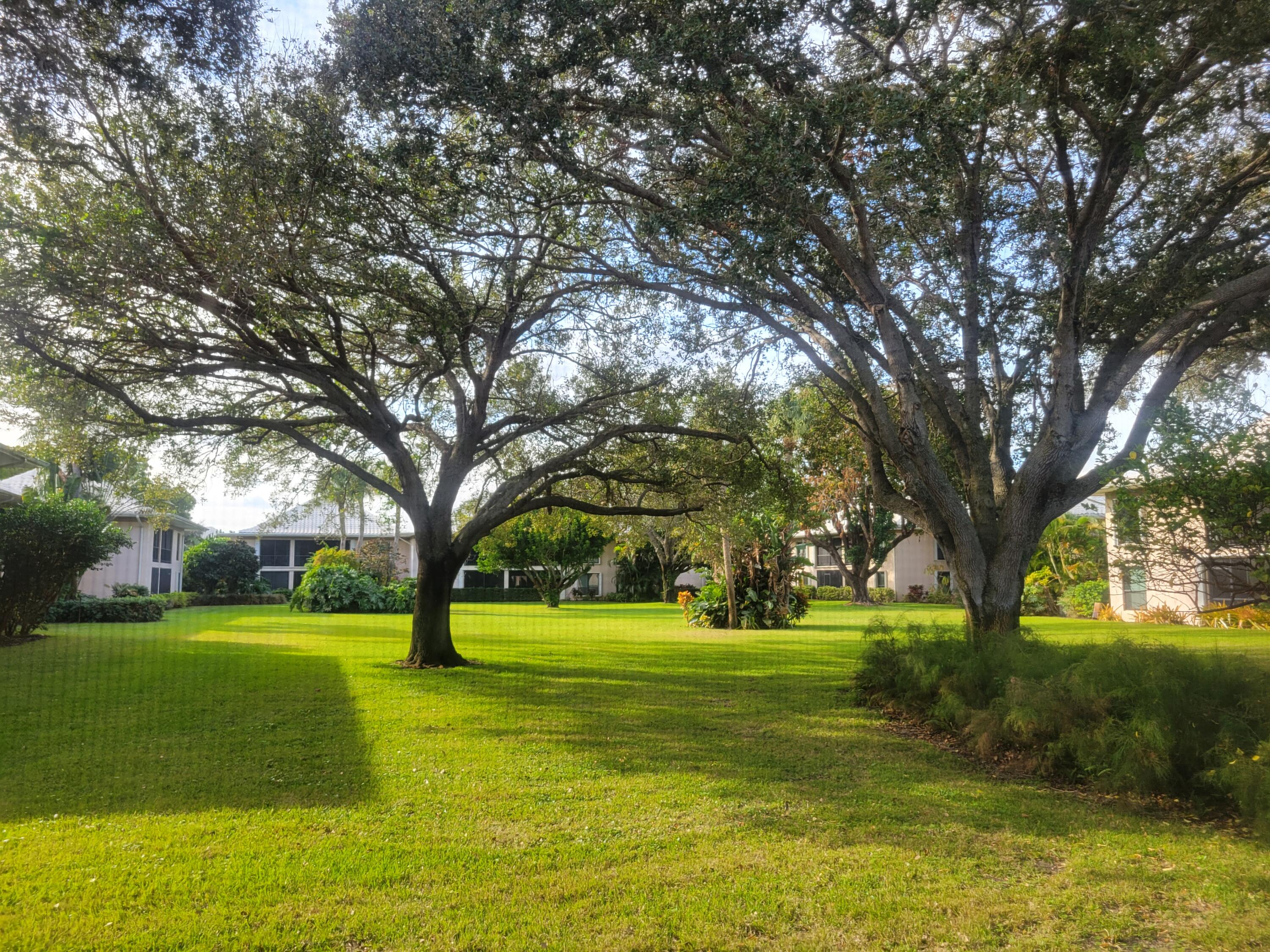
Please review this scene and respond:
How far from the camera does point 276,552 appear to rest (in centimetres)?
5525

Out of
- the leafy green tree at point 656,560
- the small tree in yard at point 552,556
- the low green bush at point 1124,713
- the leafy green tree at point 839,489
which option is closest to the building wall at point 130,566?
the small tree in yard at point 552,556

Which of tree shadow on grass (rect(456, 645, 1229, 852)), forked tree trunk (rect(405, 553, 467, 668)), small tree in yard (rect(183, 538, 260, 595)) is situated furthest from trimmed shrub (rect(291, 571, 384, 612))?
tree shadow on grass (rect(456, 645, 1229, 852))

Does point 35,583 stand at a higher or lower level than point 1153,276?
lower

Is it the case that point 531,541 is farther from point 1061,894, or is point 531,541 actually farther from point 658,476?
point 1061,894

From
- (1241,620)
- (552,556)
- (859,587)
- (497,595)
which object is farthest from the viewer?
(497,595)

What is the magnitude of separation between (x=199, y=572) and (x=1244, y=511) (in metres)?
43.3

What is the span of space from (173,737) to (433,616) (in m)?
5.57

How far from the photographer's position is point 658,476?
45.8 ft

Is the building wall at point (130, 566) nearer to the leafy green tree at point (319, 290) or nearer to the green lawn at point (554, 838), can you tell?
the leafy green tree at point (319, 290)

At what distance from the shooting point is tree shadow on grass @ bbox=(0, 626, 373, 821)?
5.80 m

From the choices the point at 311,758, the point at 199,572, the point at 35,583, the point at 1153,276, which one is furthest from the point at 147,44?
the point at 199,572

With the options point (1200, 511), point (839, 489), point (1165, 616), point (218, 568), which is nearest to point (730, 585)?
point (839, 489)

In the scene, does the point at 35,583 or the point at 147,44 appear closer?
the point at 147,44

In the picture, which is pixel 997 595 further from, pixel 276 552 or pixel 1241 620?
pixel 276 552
